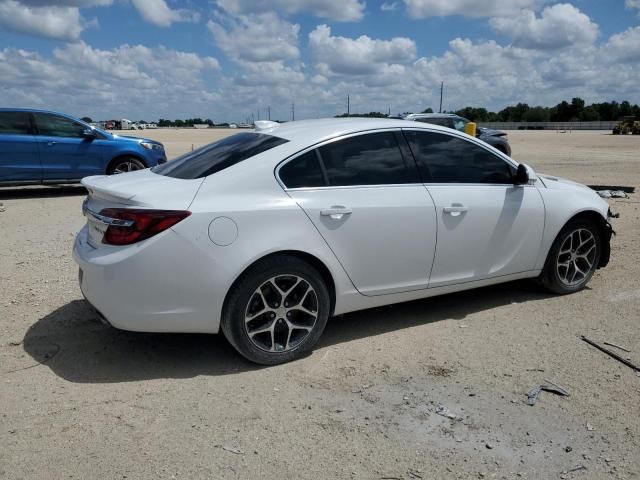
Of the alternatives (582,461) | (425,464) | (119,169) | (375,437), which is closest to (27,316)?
(375,437)

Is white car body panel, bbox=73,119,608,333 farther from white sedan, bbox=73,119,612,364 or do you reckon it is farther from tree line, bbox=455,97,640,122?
tree line, bbox=455,97,640,122

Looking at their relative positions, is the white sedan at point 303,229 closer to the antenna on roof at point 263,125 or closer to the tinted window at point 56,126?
the antenna on roof at point 263,125

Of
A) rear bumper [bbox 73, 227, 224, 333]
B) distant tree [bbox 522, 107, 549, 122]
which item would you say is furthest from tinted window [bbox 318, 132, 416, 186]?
distant tree [bbox 522, 107, 549, 122]

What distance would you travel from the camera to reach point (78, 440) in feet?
9.97

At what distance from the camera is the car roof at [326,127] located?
4.18m

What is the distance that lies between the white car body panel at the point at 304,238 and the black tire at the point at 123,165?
7788mm

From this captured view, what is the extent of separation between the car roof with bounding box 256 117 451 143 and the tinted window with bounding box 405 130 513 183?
4.3 inches

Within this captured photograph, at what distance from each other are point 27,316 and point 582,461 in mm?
4141

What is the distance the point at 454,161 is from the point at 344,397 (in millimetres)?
2134

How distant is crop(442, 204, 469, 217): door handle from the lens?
439cm

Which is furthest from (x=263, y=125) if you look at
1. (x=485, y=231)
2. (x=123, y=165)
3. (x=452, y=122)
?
(x=452, y=122)

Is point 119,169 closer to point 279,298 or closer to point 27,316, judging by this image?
point 27,316

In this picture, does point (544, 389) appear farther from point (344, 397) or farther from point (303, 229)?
point (303, 229)

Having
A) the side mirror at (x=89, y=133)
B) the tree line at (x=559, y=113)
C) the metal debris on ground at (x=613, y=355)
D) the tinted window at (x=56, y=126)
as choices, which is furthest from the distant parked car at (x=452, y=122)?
the tree line at (x=559, y=113)
